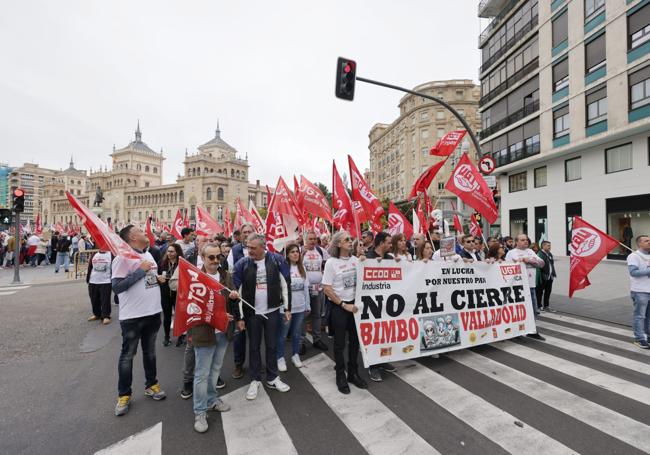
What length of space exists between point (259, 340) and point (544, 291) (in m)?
7.34

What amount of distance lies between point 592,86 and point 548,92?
348cm

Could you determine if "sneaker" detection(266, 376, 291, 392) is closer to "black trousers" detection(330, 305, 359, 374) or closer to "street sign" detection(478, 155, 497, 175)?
"black trousers" detection(330, 305, 359, 374)

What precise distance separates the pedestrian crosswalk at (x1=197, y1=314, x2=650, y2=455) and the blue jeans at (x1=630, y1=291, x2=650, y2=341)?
41cm

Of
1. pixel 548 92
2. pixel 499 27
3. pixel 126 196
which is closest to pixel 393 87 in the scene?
pixel 548 92

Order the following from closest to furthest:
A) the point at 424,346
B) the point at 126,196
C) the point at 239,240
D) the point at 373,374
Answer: the point at 373,374
the point at 424,346
the point at 239,240
the point at 126,196

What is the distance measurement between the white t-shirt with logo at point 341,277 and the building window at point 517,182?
87.1 feet

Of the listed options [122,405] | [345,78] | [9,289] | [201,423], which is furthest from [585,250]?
[9,289]

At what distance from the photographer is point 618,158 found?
1845 centimetres

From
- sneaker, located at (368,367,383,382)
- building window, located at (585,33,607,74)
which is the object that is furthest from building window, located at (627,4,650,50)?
sneaker, located at (368,367,383,382)

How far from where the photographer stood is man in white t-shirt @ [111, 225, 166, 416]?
3.46 meters

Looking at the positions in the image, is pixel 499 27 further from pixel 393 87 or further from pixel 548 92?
pixel 393 87

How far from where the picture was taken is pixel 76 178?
121 meters

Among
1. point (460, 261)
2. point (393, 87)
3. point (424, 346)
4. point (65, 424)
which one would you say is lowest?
point (65, 424)

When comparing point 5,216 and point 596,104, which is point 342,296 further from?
point 596,104
